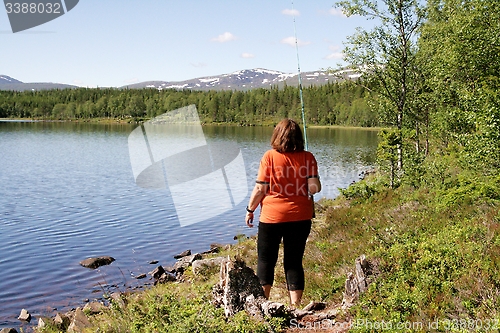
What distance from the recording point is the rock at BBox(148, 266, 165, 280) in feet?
49.6

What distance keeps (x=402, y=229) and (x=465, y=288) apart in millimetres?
4383

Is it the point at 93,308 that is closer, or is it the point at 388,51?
the point at 93,308

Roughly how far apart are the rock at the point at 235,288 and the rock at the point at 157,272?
9.97 m

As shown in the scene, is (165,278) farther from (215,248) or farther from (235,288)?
(235,288)

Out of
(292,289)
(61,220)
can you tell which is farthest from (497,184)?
(61,220)

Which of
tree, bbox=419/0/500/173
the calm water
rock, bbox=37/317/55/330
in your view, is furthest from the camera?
the calm water

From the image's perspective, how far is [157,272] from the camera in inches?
601

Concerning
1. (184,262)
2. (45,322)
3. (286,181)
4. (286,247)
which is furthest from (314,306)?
(184,262)

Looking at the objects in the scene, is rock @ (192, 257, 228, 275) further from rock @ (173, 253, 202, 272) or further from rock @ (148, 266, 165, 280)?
rock @ (148, 266, 165, 280)

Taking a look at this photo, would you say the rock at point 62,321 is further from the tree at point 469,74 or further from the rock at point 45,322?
the tree at point 469,74

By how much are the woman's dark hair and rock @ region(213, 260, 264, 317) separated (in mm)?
1581

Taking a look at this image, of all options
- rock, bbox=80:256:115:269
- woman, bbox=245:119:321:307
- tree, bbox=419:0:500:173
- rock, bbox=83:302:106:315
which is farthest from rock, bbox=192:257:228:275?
woman, bbox=245:119:321:307

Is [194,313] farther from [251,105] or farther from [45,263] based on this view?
[251,105]

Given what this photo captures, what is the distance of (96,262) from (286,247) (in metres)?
12.1
